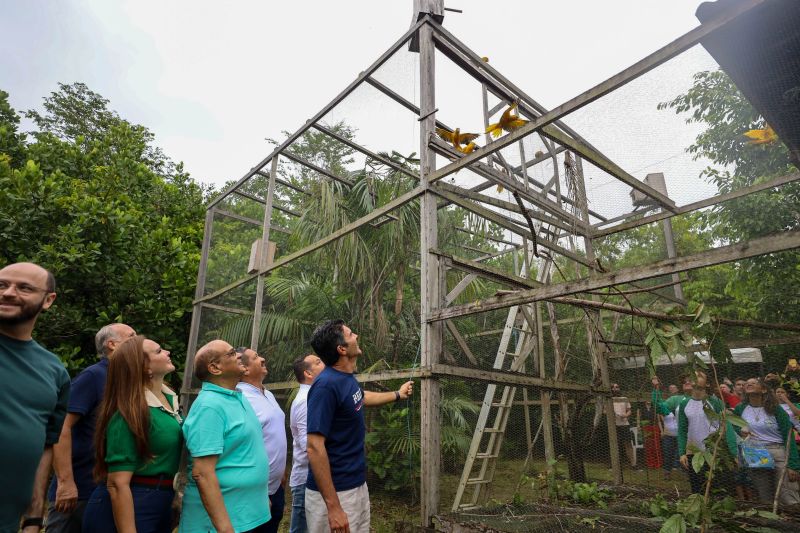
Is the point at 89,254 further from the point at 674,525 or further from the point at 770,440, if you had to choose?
the point at 770,440

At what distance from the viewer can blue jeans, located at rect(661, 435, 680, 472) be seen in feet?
12.4

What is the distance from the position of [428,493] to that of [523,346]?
7.11 ft

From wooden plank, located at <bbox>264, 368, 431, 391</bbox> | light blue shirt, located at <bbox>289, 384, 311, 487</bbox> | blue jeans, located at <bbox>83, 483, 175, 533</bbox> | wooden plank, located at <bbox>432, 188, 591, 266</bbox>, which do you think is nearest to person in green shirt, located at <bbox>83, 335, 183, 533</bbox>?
blue jeans, located at <bbox>83, 483, 175, 533</bbox>

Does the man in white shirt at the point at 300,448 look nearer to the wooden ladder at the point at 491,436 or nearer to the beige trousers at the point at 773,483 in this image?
the wooden ladder at the point at 491,436

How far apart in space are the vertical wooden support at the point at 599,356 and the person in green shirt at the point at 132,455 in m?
3.60

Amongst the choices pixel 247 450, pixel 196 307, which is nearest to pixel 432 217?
pixel 247 450

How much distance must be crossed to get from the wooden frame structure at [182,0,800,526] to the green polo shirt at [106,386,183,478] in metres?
1.54

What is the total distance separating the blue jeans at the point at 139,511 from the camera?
1777 mm

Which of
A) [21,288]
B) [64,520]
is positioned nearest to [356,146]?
[21,288]

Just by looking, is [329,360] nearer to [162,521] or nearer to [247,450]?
[247,450]

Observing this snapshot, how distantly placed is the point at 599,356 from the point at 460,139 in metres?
2.66

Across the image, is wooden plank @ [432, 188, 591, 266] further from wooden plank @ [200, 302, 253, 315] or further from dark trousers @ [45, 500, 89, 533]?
wooden plank @ [200, 302, 253, 315]

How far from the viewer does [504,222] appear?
4.27 metres

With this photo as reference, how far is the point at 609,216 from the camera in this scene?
435 centimetres
